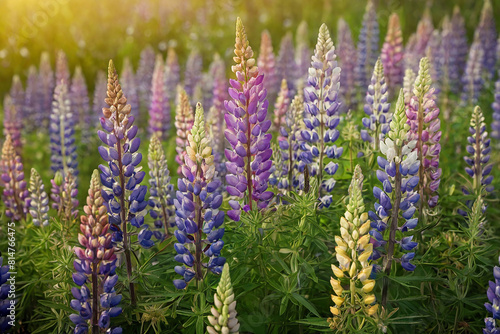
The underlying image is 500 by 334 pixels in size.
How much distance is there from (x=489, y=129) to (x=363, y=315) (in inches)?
211

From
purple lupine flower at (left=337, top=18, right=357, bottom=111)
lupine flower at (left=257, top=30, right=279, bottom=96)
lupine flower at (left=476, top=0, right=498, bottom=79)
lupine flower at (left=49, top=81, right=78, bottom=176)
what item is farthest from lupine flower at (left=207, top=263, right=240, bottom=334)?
lupine flower at (left=476, top=0, right=498, bottom=79)

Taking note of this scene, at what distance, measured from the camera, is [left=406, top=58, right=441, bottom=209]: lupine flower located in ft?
10.5

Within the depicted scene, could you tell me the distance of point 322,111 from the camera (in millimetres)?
3420

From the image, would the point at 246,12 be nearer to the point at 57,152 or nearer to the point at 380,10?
the point at 380,10

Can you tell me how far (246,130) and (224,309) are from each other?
3.93 ft

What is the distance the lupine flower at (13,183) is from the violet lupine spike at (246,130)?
7.05ft

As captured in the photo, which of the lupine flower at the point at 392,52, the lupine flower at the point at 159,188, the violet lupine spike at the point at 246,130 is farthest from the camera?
the lupine flower at the point at 392,52

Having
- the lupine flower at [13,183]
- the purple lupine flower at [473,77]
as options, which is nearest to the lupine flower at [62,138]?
the lupine flower at [13,183]

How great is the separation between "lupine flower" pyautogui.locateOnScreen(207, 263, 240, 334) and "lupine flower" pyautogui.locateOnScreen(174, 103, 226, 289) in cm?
48

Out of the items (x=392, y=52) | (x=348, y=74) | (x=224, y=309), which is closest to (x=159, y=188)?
(x=224, y=309)

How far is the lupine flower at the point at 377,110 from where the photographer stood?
385 cm

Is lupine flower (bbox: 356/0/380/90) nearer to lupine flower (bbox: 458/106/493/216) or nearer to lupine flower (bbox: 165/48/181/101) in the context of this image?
lupine flower (bbox: 165/48/181/101)

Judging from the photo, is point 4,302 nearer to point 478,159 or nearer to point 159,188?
point 159,188

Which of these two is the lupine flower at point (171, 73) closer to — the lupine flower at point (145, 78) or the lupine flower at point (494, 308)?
the lupine flower at point (145, 78)
